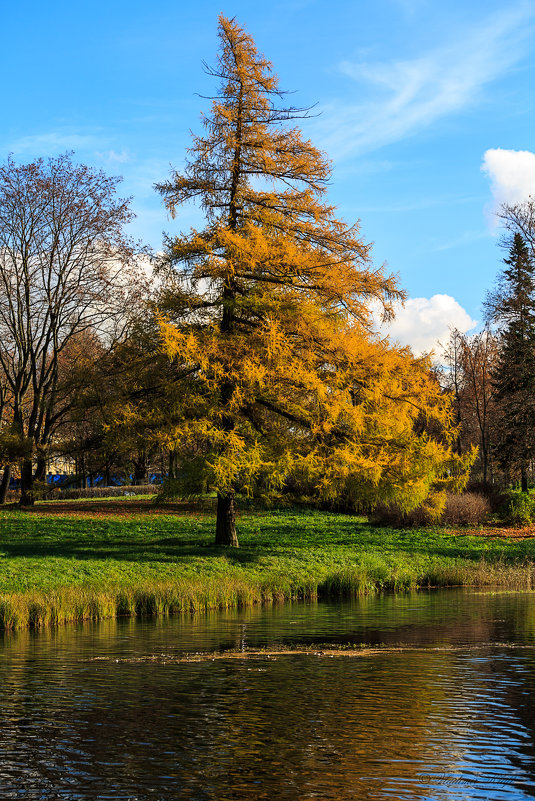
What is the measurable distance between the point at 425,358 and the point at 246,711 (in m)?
17.9

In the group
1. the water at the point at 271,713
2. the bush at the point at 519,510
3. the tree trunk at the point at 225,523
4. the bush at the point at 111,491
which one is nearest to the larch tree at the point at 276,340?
the tree trunk at the point at 225,523

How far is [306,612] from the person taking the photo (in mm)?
20359

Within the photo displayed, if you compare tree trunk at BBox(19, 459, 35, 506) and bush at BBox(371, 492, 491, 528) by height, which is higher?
tree trunk at BBox(19, 459, 35, 506)

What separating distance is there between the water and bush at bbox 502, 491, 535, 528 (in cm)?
2337

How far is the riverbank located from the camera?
67.2ft

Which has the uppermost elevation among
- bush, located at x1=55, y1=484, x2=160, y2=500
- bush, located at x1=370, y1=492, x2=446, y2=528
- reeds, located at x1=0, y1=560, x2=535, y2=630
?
bush, located at x1=55, y1=484, x2=160, y2=500

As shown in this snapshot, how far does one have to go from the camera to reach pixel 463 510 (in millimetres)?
39094

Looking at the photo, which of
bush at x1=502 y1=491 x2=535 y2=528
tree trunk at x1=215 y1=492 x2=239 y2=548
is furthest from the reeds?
bush at x1=502 y1=491 x2=535 y2=528

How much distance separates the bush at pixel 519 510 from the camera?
40188 millimetres

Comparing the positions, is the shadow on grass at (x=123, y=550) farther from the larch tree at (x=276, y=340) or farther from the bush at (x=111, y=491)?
the bush at (x=111, y=491)

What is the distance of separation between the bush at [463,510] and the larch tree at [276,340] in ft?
39.5

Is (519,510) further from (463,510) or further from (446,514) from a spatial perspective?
(446,514)

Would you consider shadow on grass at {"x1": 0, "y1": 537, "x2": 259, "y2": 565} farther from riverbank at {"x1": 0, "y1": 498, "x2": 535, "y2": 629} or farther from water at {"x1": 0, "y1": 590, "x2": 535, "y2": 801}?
water at {"x1": 0, "y1": 590, "x2": 535, "y2": 801}

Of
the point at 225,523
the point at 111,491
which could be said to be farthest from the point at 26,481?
the point at 111,491
